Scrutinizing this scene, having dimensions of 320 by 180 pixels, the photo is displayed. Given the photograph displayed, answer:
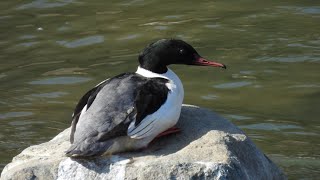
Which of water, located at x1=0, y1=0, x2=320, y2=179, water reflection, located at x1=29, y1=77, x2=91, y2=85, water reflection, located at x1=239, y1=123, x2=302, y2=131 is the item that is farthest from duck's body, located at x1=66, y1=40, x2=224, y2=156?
water reflection, located at x1=29, y1=77, x2=91, y2=85

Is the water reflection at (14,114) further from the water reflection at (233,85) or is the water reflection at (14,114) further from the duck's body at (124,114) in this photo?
the duck's body at (124,114)

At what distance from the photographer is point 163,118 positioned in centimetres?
650

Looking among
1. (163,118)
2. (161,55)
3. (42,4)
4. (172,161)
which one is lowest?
(42,4)

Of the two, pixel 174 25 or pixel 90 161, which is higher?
pixel 90 161

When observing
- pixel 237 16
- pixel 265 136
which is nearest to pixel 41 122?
pixel 265 136

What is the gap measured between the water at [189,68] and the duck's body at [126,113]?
1.91m

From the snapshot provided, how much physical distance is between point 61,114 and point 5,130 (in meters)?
0.71

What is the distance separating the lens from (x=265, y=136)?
9023mm

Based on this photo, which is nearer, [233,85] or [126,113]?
[126,113]

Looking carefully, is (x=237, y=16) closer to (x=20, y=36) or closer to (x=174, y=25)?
(x=174, y=25)

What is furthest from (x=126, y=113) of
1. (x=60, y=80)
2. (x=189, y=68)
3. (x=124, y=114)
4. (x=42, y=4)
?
(x=42, y=4)

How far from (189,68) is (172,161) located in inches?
200

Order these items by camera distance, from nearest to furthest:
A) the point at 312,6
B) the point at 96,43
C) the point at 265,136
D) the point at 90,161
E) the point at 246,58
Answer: the point at 90,161
the point at 265,136
the point at 246,58
the point at 96,43
the point at 312,6

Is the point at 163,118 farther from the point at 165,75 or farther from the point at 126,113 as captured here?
the point at 165,75
